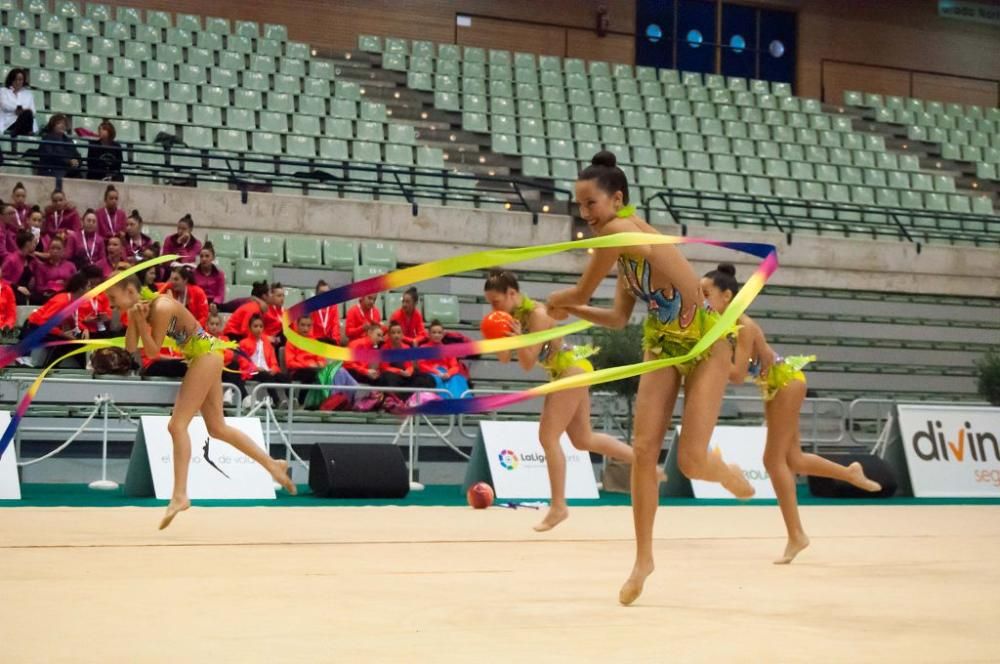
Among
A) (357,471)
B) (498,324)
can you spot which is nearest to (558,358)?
(498,324)

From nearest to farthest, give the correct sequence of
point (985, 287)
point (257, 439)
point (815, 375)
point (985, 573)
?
1. point (985, 573)
2. point (257, 439)
3. point (815, 375)
4. point (985, 287)

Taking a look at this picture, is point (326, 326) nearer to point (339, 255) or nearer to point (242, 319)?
point (242, 319)

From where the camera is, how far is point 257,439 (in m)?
12.2

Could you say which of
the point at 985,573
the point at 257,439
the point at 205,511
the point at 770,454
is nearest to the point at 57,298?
the point at 257,439

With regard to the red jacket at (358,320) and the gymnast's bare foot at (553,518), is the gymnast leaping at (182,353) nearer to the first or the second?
the gymnast's bare foot at (553,518)

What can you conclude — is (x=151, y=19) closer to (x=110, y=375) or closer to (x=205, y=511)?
(x=110, y=375)

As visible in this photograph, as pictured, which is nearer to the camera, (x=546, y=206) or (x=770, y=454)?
(x=770, y=454)

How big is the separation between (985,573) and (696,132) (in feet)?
56.1

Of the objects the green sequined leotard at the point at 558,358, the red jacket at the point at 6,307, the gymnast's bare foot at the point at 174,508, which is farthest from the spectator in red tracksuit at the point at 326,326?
the gymnast's bare foot at the point at 174,508

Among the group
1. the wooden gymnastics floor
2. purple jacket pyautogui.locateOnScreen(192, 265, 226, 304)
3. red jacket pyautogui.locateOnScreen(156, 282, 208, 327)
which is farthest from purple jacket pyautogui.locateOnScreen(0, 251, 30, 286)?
the wooden gymnastics floor

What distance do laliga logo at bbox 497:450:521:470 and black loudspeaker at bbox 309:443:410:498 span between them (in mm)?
918

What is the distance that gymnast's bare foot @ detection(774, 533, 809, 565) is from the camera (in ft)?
24.6

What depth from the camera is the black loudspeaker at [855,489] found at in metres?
13.9

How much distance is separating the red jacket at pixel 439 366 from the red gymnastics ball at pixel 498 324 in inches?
229
